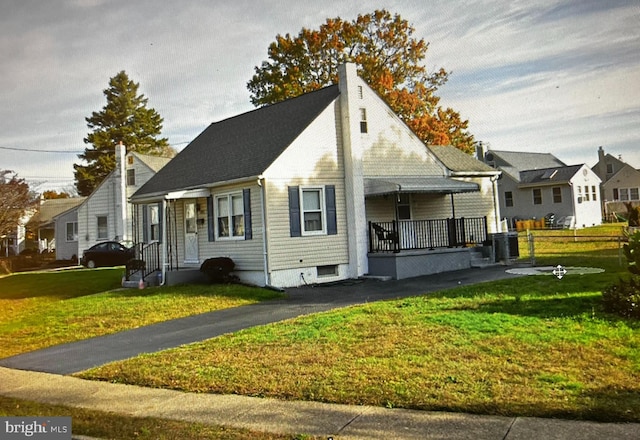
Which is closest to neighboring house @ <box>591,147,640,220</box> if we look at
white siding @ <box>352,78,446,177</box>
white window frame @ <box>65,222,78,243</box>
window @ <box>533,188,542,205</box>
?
window @ <box>533,188,542,205</box>

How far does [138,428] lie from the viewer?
17.3 feet

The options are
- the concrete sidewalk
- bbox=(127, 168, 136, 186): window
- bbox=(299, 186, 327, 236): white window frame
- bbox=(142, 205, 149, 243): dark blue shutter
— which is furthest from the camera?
bbox=(127, 168, 136, 186): window

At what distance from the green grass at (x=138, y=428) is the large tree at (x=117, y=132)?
5263 cm

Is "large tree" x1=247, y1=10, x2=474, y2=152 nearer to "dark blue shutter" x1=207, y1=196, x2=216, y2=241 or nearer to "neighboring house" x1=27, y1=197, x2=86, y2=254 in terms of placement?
"dark blue shutter" x1=207, y1=196, x2=216, y2=241

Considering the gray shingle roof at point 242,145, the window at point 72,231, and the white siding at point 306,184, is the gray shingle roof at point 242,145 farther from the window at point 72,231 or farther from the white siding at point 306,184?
the window at point 72,231

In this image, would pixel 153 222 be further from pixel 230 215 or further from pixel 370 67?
pixel 370 67

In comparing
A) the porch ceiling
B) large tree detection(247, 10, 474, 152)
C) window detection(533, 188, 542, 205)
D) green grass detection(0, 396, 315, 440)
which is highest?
large tree detection(247, 10, 474, 152)

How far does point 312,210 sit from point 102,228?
2164 centimetres

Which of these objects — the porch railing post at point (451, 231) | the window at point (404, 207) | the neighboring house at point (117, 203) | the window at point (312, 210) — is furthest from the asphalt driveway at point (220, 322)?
the neighboring house at point (117, 203)

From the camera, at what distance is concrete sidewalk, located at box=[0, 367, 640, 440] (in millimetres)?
4660

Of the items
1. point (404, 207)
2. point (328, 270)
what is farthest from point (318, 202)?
point (404, 207)

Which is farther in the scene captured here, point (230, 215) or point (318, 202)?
point (230, 215)

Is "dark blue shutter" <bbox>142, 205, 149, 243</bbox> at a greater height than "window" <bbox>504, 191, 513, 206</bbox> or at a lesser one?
lesser

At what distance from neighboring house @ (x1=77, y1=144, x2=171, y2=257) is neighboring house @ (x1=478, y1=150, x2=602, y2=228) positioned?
26.2 m
